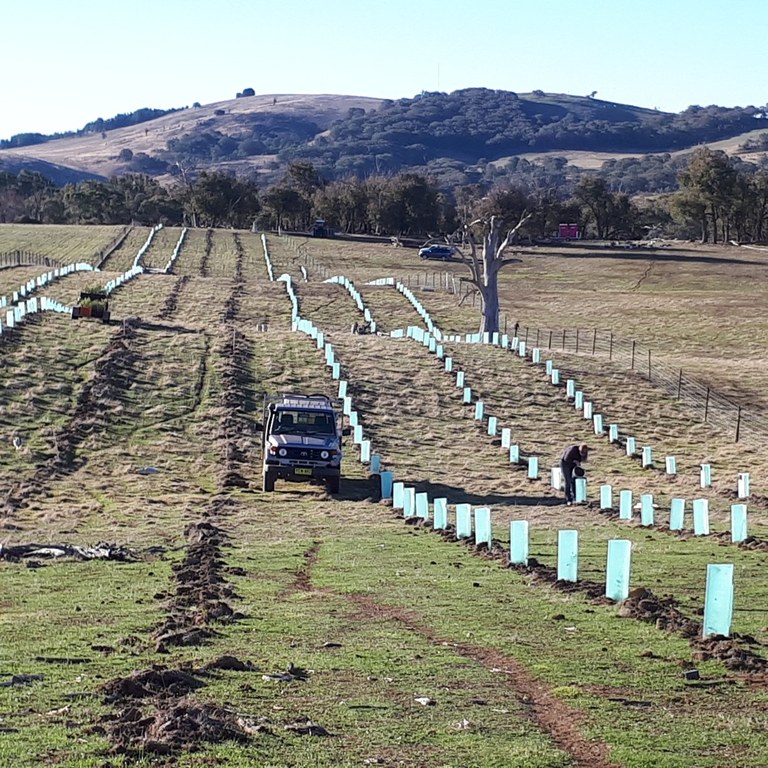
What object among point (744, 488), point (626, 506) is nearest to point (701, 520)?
point (626, 506)

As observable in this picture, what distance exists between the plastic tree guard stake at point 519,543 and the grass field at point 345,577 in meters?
0.27

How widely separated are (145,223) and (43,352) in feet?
445

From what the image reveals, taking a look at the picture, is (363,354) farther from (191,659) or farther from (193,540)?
(191,659)

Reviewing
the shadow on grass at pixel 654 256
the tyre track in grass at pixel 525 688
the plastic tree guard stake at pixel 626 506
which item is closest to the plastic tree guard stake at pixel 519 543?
the tyre track in grass at pixel 525 688

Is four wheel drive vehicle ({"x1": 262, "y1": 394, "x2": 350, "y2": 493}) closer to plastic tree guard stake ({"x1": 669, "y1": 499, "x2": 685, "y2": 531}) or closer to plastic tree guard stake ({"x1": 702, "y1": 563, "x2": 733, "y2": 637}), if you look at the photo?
plastic tree guard stake ({"x1": 669, "y1": 499, "x2": 685, "y2": 531})

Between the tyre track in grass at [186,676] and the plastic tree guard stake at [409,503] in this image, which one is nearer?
the tyre track in grass at [186,676]

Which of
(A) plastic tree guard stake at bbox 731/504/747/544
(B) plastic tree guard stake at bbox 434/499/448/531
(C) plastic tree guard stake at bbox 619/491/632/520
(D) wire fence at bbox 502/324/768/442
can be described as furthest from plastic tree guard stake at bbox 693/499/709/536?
(D) wire fence at bbox 502/324/768/442

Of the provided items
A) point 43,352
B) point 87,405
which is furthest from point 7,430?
point 43,352

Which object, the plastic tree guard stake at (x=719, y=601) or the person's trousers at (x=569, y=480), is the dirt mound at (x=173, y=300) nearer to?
the person's trousers at (x=569, y=480)

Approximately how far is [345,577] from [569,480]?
12966mm

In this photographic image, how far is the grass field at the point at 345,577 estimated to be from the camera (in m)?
11.6

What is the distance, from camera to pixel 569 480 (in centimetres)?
3397

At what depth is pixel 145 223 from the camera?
187750 millimetres

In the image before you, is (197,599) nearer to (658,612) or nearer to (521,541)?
(521,541)
